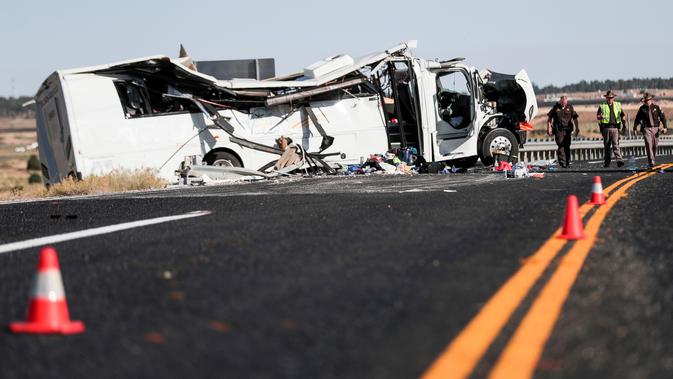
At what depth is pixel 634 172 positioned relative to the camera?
2175cm

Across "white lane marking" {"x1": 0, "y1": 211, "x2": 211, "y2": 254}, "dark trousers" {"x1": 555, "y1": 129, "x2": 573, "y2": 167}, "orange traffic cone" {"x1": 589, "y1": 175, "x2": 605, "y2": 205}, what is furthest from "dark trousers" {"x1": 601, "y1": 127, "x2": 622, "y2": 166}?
"white lane marking" {"x1": 0, "y1": 211, "x2": 211, "y2": 254}

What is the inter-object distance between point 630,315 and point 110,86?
16.9m

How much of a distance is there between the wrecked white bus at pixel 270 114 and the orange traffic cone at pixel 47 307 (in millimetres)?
15664

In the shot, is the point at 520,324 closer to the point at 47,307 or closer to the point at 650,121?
the point at 47,307

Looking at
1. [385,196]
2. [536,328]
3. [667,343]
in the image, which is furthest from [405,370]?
[385,196]

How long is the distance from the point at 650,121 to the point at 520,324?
63.0 feet

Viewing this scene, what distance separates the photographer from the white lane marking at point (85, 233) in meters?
9.59

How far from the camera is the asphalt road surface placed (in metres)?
4.70

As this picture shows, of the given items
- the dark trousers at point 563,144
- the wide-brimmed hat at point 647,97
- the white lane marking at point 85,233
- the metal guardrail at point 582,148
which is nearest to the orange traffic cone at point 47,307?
the white lane marking at point 85,233

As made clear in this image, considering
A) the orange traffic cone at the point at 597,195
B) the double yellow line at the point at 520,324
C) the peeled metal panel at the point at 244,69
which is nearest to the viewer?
the double yellow line at the point at 520,324

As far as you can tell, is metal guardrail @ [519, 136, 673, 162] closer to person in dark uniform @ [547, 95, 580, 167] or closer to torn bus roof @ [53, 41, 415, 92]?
person in dark uniform @ [547, 95, 580, 167]

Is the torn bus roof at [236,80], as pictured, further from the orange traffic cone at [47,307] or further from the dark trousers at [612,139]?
the orange traffic cone at [47,307]

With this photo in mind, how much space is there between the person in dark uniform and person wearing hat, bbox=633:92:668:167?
1893 mm

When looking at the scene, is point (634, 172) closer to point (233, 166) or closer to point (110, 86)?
point (233, 166)
